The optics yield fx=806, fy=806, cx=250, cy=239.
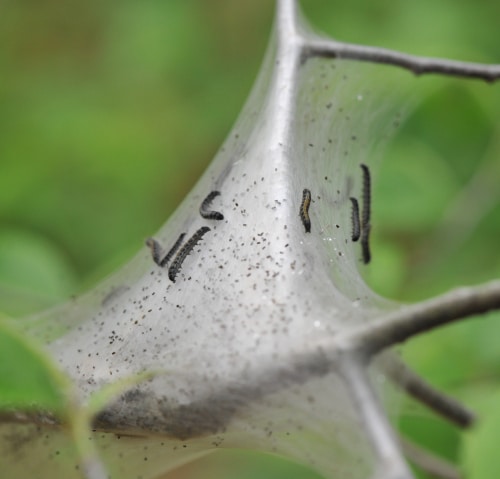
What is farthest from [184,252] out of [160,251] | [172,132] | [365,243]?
[172,132]

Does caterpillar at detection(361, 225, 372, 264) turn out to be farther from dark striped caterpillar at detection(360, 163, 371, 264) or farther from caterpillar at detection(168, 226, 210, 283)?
caterpillar at detection(168, 226, 210, 283)

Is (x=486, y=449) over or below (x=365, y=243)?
below

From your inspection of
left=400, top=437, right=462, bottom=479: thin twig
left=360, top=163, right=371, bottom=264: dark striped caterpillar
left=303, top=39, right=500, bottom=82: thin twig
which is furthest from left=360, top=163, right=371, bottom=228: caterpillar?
left=400, top=437, right=462, bottom=479: thin twig

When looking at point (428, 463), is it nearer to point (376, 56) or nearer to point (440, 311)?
point (376, 56)

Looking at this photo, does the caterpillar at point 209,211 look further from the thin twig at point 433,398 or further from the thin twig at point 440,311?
the thin twig at point 440,311

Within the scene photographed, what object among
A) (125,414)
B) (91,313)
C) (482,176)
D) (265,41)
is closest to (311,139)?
(91,313)

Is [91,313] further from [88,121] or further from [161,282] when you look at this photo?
[88,121]
